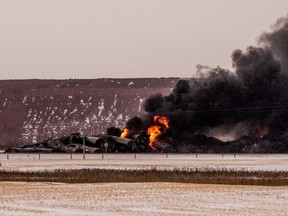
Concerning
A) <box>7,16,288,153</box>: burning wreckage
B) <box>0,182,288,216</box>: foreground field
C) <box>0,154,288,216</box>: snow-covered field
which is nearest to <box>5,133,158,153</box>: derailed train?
<box>7,16,288,153</box>: burning wreckage

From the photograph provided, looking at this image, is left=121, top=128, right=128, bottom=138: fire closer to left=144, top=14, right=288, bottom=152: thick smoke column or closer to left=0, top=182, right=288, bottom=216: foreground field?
left=144, top=14, right=288, bottom=152: thick smoke column

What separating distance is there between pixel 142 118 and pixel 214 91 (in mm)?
21489

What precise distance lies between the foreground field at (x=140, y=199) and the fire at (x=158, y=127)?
434ft

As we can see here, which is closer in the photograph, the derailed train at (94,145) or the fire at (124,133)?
the derailed train at (94,145)

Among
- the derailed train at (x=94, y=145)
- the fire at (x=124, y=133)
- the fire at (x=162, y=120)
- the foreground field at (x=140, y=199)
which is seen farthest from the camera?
the fire at (x=124, y=133)

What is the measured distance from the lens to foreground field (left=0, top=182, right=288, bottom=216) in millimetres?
33594

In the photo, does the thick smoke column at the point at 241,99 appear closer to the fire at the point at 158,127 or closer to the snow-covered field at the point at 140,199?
the fire at the point at 158,127

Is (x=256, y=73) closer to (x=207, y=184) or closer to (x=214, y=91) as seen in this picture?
(x=214, y=91)

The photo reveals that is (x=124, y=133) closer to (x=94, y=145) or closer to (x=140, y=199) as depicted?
(x=94, y=145)

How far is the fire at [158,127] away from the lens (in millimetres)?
184250

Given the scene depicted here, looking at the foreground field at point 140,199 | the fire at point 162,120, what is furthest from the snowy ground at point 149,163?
the fire at point 162,120

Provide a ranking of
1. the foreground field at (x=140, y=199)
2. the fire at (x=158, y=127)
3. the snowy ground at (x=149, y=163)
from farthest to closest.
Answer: the fire at (x=158, y=127) < the snowy ground at (x=149, y=163) < the foreground field at (x=140, y=199)

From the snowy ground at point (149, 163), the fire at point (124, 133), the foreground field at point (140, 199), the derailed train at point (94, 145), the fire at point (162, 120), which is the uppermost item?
the fire at point (162, 120)

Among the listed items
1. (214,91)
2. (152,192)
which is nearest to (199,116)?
(214,91)
